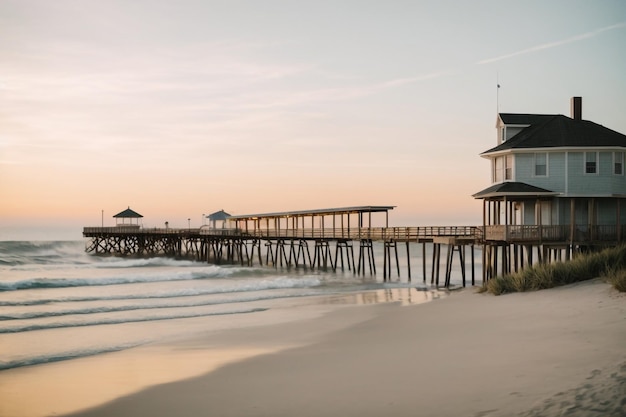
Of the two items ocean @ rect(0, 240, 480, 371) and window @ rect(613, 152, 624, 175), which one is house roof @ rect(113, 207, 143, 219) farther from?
window @ rect(613, 152, 624, 175)

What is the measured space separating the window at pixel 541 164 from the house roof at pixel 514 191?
0.78m

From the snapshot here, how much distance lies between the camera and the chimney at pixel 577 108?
2980 cm

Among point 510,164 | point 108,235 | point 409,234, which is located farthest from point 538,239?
point 108,235

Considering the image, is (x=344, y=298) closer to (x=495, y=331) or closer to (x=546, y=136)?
(x=546, y=136)

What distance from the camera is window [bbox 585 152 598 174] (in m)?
27.5

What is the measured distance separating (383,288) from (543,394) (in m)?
24.0

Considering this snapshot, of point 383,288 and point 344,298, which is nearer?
point 344,298

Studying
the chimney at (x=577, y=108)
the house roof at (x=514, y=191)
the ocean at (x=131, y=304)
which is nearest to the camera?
the ocean at (x=131, y=304)

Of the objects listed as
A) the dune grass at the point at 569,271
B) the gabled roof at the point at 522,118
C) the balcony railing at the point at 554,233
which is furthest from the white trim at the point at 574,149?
the dune grass at the point at 569,271

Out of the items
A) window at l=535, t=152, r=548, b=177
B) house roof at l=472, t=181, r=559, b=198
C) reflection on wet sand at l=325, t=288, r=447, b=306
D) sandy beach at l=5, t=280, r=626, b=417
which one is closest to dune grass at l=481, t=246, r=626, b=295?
sandy beach at l=5, t=280, r=626, b=417

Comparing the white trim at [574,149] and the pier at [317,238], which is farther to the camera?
the pier at [317,238]

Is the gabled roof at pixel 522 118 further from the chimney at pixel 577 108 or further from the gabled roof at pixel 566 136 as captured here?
the gabled roof at pixel 566 136

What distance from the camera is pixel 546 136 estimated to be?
2825 centimetres

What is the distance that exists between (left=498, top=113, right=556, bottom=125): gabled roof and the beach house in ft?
8.71
